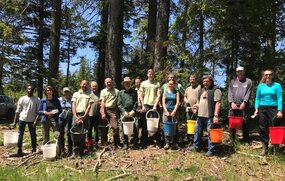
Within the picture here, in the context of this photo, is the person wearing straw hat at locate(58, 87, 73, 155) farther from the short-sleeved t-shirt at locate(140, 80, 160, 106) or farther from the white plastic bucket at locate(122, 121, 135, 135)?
the short-sleeved t-shirt at locate(140, 80, 160, 106)

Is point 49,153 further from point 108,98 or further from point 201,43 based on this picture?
point 201,43

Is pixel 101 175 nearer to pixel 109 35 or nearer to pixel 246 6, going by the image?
pixel 109 35

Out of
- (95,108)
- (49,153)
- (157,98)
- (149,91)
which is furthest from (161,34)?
(49,153)

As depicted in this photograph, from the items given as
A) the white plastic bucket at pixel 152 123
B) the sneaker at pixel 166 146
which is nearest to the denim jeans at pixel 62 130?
the white plastic bucket at pixel 152 123

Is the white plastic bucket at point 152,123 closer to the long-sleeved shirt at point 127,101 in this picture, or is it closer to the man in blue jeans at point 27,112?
the long-sleeved shirt at point 127,101

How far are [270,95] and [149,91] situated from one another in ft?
9.66

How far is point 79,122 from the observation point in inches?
336

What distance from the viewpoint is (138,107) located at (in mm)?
8922

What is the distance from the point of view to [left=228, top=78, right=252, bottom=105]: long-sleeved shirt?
837cm

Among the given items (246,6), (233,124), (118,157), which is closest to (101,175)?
(118,157)

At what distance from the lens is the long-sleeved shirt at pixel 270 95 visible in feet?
25.2

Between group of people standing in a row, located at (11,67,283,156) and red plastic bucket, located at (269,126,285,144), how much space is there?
42cm

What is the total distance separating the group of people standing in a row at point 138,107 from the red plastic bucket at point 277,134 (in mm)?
424

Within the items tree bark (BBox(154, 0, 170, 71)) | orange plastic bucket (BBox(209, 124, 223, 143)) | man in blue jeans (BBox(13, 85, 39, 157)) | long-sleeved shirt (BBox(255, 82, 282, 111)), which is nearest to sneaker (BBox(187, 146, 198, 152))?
orange plastic bucket (BBox(209, 124, 223, 143))
